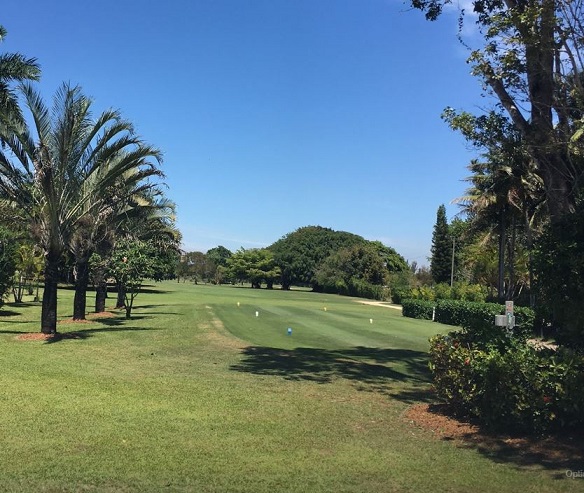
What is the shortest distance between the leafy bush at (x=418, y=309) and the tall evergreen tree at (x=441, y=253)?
40590mm

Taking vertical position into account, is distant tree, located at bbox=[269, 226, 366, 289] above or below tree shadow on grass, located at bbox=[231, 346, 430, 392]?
above

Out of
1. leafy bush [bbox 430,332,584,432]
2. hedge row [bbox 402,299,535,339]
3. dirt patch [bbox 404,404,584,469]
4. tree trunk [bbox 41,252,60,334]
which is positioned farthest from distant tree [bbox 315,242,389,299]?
leafy bush [bbox 430,332,584,432]

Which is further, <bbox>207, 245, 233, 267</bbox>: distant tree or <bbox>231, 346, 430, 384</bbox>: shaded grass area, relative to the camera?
<bbox>207, 245, 233, 267</bbox>: distant tree

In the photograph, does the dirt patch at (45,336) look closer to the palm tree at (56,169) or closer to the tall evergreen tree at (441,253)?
the palm tree at (56,169)

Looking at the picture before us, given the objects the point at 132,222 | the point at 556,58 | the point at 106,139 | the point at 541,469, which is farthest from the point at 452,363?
the point at 132,222

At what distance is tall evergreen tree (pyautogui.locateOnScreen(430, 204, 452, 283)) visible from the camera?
252 ft

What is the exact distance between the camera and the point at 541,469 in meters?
5.33

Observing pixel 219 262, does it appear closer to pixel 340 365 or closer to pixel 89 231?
pixel 89 231

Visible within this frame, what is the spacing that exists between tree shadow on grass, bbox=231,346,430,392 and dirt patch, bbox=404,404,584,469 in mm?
2693

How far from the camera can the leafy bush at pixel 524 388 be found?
608 cm

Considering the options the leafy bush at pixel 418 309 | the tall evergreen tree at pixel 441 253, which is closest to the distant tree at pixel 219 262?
the tall evergreen tree at pixel 441 253

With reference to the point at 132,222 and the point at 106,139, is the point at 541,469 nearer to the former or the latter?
the point at 106,139

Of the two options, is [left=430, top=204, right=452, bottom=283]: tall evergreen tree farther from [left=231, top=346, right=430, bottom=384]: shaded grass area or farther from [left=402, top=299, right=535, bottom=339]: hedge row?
[left=231, top=346, right=430, bottom=384]: shaded grass area

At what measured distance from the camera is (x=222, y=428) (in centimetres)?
670
